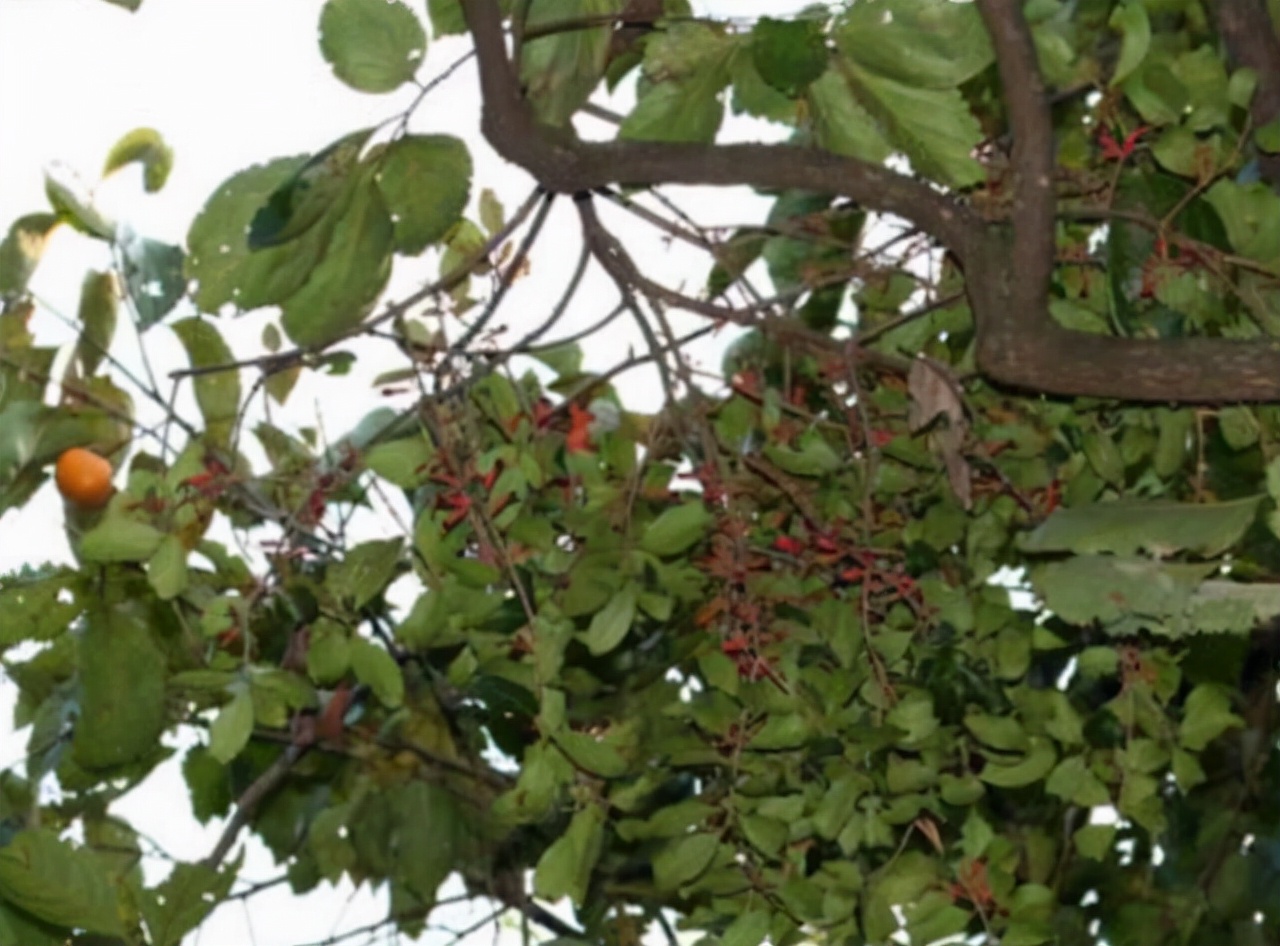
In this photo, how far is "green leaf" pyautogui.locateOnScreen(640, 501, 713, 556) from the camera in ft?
2.72


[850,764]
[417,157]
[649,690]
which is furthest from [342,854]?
[417,157]

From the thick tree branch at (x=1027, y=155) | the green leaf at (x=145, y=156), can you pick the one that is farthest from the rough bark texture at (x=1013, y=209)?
the green leaf at (x=145, y=156)

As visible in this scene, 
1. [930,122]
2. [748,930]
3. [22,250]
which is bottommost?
[748,930]

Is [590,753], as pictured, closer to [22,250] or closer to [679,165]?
[679,165]

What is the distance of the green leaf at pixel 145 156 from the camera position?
0.97 meters

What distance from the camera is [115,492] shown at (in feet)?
3.11

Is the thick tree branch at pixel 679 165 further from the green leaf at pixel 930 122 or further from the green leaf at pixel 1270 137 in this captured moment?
the green leaf at pixel 1270 137

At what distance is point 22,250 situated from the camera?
38.5 inches

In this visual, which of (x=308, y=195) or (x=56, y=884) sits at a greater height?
(x=308, y=195)

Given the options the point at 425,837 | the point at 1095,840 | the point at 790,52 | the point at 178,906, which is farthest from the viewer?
the point at 425,837

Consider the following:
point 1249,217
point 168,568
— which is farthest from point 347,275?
point 1249,217

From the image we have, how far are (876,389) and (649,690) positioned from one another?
19 centimetres

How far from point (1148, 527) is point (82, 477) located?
1.54ft

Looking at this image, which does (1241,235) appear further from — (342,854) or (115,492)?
(342,854)
